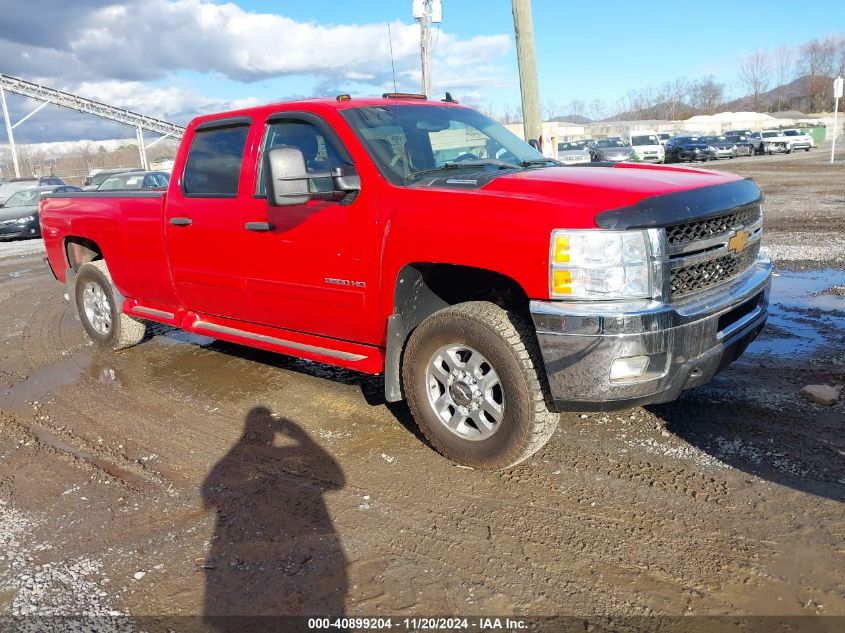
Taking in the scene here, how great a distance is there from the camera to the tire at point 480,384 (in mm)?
3459

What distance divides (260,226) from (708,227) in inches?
106

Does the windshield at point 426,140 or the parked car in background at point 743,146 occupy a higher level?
the parked car in background at point 743,146

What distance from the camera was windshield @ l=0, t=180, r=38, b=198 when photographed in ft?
77.2

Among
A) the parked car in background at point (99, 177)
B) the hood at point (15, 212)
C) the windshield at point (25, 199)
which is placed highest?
the parked car in background at point (99, 177)

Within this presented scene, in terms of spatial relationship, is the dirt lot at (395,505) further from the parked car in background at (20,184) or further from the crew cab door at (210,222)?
the parked car in background at (20,184)

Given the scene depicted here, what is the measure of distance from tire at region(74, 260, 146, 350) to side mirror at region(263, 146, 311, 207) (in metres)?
3.23

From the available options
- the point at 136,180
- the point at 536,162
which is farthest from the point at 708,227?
the point at 136,180

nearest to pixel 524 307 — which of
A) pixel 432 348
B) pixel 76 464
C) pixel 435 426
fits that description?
pixel 432 348

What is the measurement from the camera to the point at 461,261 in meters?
3.53

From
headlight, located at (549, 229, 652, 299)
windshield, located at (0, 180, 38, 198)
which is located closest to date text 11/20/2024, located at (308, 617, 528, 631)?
headlight, located at (549, 229, 652, 299)

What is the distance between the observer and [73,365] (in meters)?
6.23

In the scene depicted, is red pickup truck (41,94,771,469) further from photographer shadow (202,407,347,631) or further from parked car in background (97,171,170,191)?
parked car in background (97,171,170,191)

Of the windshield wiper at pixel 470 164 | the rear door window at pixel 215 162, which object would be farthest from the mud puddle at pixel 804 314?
the rear door window at pixel 215 162

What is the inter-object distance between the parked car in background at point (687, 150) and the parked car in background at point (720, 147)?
0.45 m
